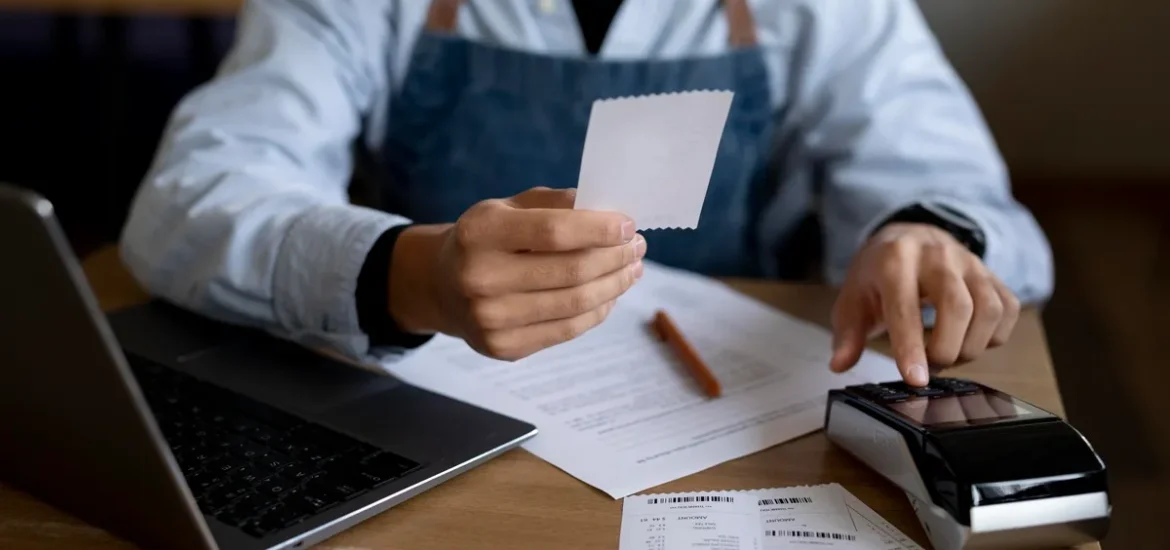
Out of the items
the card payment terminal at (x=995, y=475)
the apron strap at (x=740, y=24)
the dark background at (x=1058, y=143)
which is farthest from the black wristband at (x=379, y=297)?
the dark background at (x=1058, y=143)

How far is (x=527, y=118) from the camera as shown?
1.02m

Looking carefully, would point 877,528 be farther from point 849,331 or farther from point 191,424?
point 191,424

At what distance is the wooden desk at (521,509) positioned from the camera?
A: 1.74ft

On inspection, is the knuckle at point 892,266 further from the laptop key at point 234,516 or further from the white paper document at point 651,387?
the laptop key at point 234,516

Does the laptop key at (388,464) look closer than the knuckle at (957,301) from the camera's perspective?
Yes

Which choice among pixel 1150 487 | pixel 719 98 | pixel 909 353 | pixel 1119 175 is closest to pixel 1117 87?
pixel 1119 175

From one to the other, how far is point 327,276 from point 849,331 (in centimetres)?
37

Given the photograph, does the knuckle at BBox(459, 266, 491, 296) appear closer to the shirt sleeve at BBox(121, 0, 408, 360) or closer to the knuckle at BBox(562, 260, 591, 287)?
the knuckle at BBox(562, 260, 591, 287)

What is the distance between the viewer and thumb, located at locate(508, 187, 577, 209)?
1.92 ft

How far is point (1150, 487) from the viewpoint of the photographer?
1.26 meters

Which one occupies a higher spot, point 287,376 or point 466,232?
point 466,232

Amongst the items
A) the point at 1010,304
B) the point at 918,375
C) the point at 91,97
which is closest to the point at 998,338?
the point at 1010,304

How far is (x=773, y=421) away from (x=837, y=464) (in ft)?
0.20

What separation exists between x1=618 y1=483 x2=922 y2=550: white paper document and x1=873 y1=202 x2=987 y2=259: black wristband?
317mm
